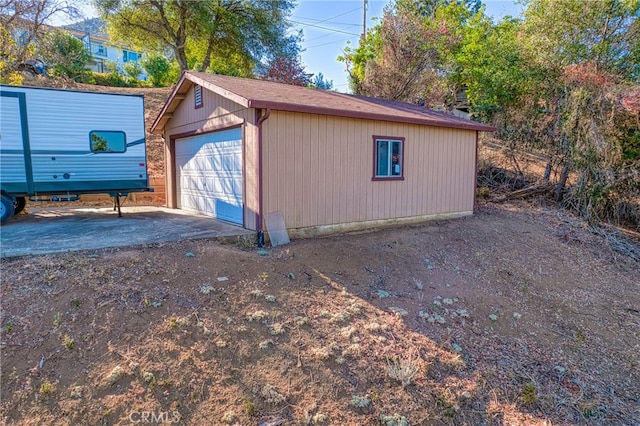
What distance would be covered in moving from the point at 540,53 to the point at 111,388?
14387 mm

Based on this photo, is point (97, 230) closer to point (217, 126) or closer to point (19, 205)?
point (217, 126)

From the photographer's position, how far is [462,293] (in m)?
5.91

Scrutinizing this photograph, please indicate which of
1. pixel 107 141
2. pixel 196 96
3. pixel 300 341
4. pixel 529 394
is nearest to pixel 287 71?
pixel 196 96

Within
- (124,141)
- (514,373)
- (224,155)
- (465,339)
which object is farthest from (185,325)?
(124,141)

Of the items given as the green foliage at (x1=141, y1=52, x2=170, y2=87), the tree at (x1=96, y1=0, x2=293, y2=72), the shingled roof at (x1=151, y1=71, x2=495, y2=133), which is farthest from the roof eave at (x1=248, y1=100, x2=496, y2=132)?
the green foliage at (x1=141, y1=52, x2=170, y2=87)

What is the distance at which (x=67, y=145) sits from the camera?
803 centimetres

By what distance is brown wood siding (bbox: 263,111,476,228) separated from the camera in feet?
22.7

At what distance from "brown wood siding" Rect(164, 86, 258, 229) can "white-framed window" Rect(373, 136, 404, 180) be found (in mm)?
2697

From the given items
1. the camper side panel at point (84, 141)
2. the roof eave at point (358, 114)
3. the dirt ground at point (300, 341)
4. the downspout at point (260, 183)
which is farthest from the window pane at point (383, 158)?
the camper side panel at point (84, 141)

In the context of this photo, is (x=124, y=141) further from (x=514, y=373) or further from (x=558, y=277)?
(x=558, y=277)

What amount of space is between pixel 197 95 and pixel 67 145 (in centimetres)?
284

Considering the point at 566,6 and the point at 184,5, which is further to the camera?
the point at 184,5

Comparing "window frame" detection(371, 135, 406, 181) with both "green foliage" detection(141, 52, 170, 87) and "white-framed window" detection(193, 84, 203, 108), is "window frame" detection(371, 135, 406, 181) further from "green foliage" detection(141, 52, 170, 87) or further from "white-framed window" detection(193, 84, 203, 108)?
"green foliage" detection(141, 52, 170, 87)

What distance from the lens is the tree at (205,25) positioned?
17125 millimetres
